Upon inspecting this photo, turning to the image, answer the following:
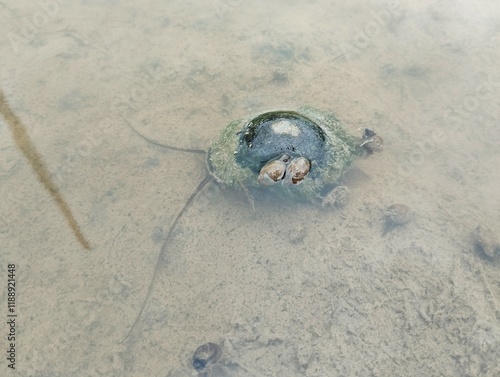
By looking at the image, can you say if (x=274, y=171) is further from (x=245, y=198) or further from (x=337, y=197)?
(x=337, y=197)

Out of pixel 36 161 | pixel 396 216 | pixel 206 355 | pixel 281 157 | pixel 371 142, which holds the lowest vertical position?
pixel 206 355

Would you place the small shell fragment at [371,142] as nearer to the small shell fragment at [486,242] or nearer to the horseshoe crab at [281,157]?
the horseshoe crab at [281,157]

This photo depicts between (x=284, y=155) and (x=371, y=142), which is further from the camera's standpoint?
(x=371, y=142)

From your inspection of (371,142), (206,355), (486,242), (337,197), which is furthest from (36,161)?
(486,242)

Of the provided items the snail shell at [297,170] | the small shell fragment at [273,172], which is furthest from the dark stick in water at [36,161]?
the snail shell at [297,170]

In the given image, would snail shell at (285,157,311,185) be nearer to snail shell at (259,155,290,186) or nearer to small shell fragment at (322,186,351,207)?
snail shell at (259,155,290,186)

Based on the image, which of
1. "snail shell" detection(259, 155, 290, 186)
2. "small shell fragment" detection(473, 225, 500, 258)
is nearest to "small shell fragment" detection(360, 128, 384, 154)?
"snail shell" detection(259, 155, 290, 186)

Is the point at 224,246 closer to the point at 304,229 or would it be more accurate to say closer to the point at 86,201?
the point at 304,229
